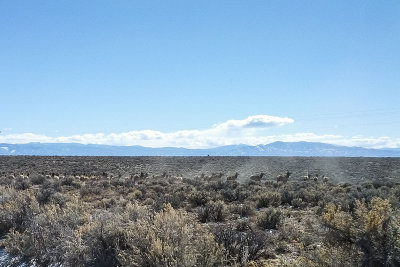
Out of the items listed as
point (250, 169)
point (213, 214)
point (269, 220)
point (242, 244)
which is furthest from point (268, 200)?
point (250, 169)

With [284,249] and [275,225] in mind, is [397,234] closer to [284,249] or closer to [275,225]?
[284,249]

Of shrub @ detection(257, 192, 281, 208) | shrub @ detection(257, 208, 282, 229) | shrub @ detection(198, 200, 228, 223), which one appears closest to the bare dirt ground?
shrub @ detection(257, 192, 281, 208)

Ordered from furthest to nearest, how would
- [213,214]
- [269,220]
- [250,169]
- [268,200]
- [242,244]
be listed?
[250,169] < [268,200] < [213,214] < [269,220] < [242,244]

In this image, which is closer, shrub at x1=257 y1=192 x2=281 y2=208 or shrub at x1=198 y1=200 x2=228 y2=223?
shrub at x1=198 y1=200 x2=228 y2=223

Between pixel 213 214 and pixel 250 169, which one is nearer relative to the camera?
pixel 213 214

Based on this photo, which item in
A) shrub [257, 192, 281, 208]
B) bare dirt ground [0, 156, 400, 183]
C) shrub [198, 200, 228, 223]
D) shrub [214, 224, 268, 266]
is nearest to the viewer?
shrub [214, 224, 268, 266]

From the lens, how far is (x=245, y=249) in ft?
24.1

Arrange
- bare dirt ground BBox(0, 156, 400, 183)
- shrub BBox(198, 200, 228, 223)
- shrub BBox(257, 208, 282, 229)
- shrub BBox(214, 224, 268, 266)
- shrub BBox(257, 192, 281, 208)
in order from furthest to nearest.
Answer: bare dirt ground BBox(0, 156, 400, 183) < shrub BBox(257, 192, 281, 208) < shrub BBox(198, 200, 228, 223) < shrub BBox(257, 208, 282, 229) < shrub BBox(214, 224, 268, 266)

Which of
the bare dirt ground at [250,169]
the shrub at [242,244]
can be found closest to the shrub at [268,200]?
the shrub at [242,244]

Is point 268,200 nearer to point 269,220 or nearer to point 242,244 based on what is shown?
point 269,220

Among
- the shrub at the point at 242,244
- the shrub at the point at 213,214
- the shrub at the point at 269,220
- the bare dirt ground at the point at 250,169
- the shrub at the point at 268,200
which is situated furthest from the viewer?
the bare dirt ground at the point at 250,169

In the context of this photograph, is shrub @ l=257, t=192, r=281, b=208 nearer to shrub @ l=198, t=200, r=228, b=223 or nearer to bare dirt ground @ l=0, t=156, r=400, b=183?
shrub @ l=198, t=200, r=228, b=223

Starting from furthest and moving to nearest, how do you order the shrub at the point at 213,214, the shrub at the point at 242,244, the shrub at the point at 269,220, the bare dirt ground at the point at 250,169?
the bare dirt ground at the point at 250,169 → the shrub at the point at 213,214 → the shrub at the point at 269,220 → the shrub at the point at 242,244

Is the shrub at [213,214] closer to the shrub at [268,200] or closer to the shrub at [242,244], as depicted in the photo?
the shrub at [268,200]
